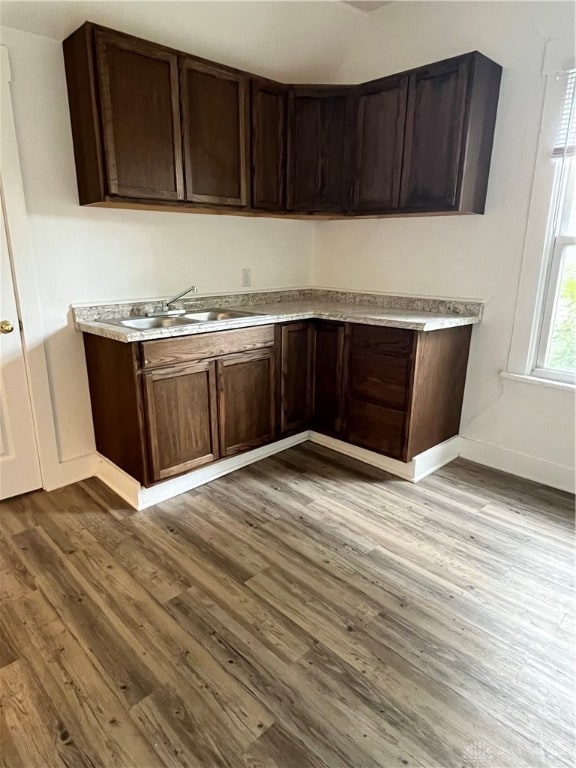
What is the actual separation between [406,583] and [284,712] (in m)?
0.76

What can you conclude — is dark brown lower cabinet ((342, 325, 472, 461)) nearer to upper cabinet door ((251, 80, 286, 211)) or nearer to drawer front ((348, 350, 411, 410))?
drawer front ((348, 350, 411, 410))

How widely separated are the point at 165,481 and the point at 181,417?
1.21 feet

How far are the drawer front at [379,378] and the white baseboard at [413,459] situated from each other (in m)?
0.36

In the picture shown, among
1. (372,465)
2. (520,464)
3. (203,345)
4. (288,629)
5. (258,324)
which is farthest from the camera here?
(372,465)

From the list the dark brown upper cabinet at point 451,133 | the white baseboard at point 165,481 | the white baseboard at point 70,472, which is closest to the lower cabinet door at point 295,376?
the white baseboard at point 165,481

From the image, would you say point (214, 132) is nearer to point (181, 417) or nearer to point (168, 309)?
point (168, 309)

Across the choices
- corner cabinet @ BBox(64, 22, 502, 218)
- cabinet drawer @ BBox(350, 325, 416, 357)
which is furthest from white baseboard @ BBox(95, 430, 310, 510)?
corner cabinet @ BBox(64, 22, 502, 218)

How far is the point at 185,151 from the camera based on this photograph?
252 centimetres

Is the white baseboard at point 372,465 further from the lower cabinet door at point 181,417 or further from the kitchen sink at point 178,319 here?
the kitchen sink at point 178,319

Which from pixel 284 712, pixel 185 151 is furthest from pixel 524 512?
pixel 185 151

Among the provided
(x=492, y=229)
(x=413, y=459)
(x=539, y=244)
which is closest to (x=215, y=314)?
(x=413, y=459)

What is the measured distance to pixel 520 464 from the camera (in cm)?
287

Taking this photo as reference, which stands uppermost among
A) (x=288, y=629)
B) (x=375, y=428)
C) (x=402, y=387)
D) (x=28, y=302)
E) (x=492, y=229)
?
(x=492, y=229)

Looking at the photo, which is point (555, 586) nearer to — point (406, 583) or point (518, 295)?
point (406, 583)
